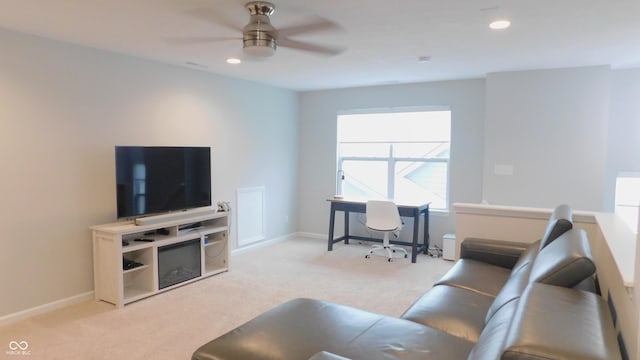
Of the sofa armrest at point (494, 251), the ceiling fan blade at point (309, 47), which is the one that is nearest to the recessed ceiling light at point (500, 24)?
the ceiling fan blade at point (309, 47)

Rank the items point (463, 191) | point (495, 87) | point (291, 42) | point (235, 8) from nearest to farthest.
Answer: point (235, 8), point (291, 42), point (495, 87), point (463, 191)

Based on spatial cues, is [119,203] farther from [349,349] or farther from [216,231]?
[349,349]

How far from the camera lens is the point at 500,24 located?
2.95 m

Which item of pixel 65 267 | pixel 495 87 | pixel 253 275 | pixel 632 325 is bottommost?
pixel 253 275

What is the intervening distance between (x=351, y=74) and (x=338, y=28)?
202 cm

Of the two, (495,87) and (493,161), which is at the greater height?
(495,87)

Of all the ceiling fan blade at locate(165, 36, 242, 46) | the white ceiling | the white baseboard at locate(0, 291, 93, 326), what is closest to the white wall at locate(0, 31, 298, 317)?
the white baseboard at locate(0, 291, 93, 326)

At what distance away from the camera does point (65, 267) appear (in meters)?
3.64

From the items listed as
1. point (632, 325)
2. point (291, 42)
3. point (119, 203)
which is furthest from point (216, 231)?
point (632, 325)

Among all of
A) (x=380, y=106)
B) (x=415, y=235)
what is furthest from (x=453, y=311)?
(x=380, y=106)

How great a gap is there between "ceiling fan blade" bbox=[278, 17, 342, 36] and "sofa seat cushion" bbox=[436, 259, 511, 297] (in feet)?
6.55

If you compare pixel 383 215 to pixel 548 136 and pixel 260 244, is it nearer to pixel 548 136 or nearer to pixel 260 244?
pixel 260 244

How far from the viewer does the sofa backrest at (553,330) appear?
3.52ft

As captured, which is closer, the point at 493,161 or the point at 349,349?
the point at 349,349
